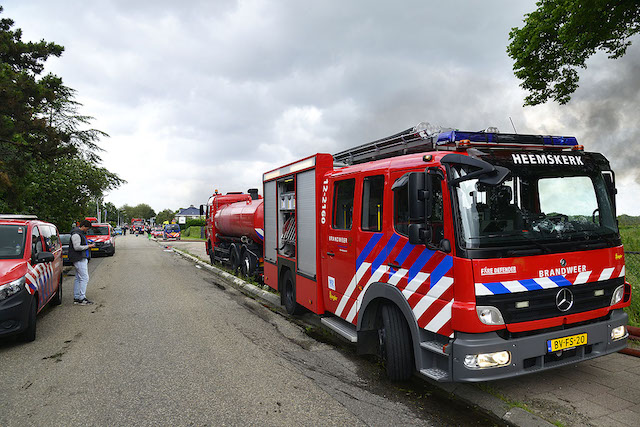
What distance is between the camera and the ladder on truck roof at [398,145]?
174 inches

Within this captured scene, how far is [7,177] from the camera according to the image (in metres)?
13.0

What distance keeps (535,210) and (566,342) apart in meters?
1.18

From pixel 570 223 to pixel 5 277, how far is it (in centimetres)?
686

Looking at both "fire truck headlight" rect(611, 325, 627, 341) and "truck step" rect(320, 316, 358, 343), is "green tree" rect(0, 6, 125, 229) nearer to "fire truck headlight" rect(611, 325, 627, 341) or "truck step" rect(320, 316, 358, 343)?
"truck step" rect(320, 316, 358, 343)

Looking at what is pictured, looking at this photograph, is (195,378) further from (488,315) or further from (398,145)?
(398,145)

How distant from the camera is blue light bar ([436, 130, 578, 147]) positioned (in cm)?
386

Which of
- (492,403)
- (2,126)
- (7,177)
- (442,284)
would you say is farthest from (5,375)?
(2,126)

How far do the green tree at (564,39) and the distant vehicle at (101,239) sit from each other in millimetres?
20974

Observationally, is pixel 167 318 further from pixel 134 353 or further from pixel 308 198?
pixel 308 198

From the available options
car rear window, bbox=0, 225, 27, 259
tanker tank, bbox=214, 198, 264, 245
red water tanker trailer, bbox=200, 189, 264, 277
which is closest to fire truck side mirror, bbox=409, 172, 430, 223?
car rear window, bbox=0, 225, 27, 259

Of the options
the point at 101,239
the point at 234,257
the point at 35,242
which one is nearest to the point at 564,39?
the point at 234,257

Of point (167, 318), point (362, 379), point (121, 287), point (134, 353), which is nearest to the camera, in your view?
point (362, 379)

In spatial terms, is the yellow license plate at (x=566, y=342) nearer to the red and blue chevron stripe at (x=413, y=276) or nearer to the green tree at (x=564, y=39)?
the red and blue chevron stripe at (x=413, y=276)

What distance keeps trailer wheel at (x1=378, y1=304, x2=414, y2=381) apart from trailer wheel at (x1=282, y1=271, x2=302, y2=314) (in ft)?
10.1
